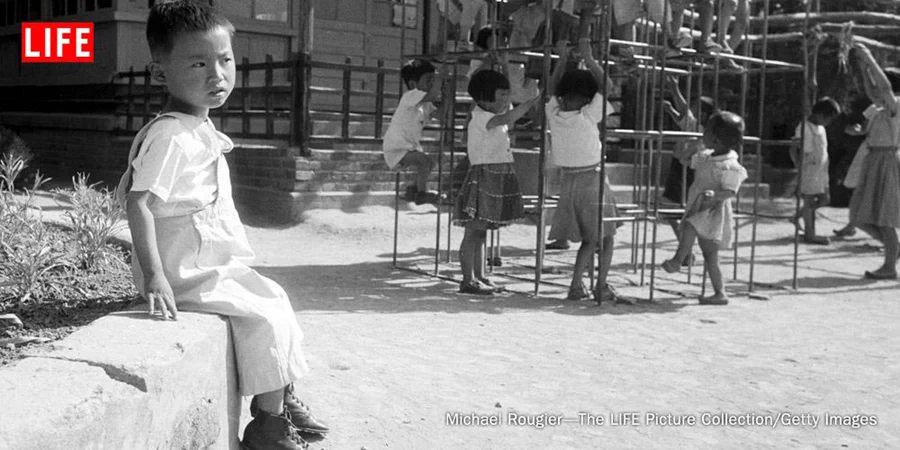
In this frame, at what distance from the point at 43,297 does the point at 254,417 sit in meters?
1.11

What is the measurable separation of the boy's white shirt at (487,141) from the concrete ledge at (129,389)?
4.02 m

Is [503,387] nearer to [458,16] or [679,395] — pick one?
[679,395]

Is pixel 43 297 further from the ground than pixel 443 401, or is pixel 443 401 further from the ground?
pixel 43 297

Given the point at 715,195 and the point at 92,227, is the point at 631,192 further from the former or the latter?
the point at 92,227

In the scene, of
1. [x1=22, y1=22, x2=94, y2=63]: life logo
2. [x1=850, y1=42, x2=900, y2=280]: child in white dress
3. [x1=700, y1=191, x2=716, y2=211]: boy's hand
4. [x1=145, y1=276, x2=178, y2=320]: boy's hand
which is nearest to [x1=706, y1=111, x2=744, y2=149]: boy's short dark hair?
[x1=700, y1=191, x2=716, y2=211]: boy's hand

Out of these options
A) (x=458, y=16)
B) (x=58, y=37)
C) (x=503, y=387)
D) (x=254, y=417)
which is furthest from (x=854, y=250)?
(x=58, y=37)

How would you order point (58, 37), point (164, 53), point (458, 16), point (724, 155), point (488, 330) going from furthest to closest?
point (58, 37)
point (458, 16)
point (724, 155)
point (488, 330)
point (164, 53)

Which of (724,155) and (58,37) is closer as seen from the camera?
(724,155)

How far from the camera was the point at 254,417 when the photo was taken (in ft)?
9.25

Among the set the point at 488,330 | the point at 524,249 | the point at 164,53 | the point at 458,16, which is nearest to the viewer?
the point at 164,53

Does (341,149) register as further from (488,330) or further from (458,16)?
(488,330)

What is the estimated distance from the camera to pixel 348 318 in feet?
17.8

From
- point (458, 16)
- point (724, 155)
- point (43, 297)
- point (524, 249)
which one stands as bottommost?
point (524, 249)

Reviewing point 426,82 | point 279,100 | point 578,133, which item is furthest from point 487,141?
point 279,100
